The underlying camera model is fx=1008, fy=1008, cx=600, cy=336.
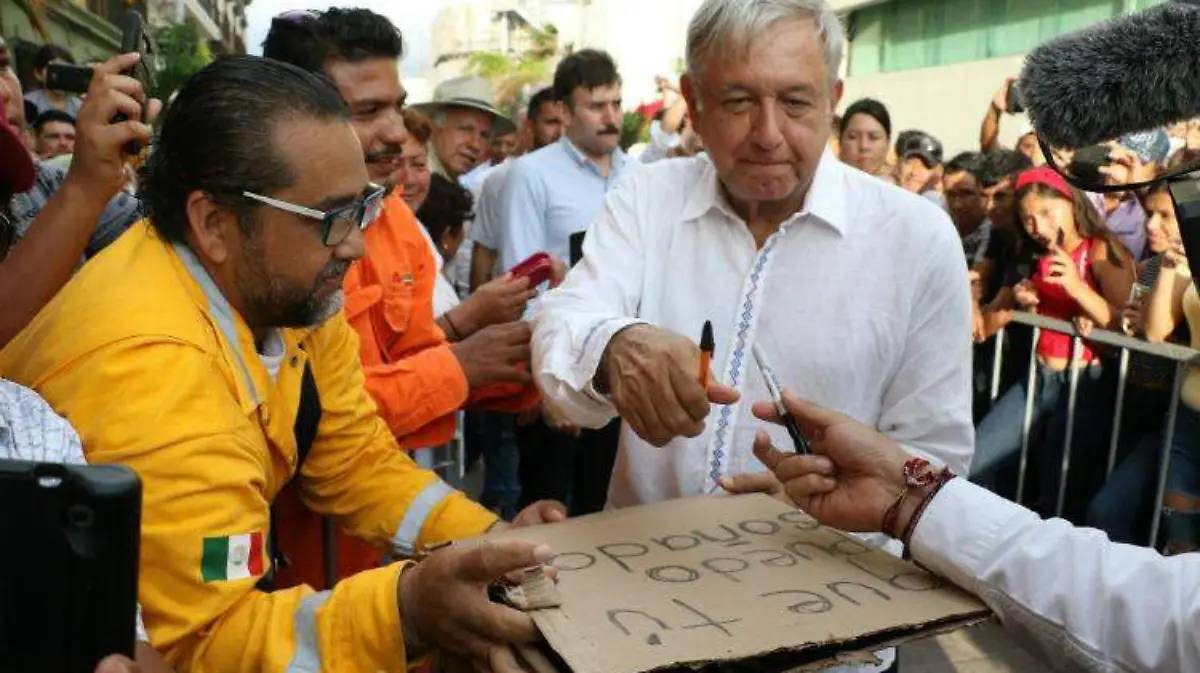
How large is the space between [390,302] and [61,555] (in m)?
1.96

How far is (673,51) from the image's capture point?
40.3 metres

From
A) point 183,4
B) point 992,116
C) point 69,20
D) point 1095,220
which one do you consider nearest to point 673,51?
point 183,4

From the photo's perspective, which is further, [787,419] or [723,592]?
[787,419]

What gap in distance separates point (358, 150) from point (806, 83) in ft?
2.96

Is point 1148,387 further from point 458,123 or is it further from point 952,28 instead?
point 952,28

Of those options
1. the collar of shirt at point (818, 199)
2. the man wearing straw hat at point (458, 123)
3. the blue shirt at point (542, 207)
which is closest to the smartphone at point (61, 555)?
the collar of shirt at point (818, 199)

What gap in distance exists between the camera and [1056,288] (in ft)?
15.4

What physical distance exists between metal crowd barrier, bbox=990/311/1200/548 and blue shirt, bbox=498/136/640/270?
2293mm

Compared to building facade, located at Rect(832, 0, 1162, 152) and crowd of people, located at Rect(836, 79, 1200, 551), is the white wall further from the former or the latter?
crowd of people, located at Rect(836, 79, 1200, 551)

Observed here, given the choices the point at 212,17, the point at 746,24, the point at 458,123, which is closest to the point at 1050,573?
the point at 746,24

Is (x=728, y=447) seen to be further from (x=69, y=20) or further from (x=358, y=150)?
(x=69, y=20)

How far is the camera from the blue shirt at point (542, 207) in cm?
544

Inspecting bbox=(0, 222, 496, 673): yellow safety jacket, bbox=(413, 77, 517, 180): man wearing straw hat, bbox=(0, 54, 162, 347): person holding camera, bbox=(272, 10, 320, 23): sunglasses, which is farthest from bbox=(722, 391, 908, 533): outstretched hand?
bbox=(413, 77, 517, 180): man wearing straw hat

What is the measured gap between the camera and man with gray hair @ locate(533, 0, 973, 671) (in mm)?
2021
